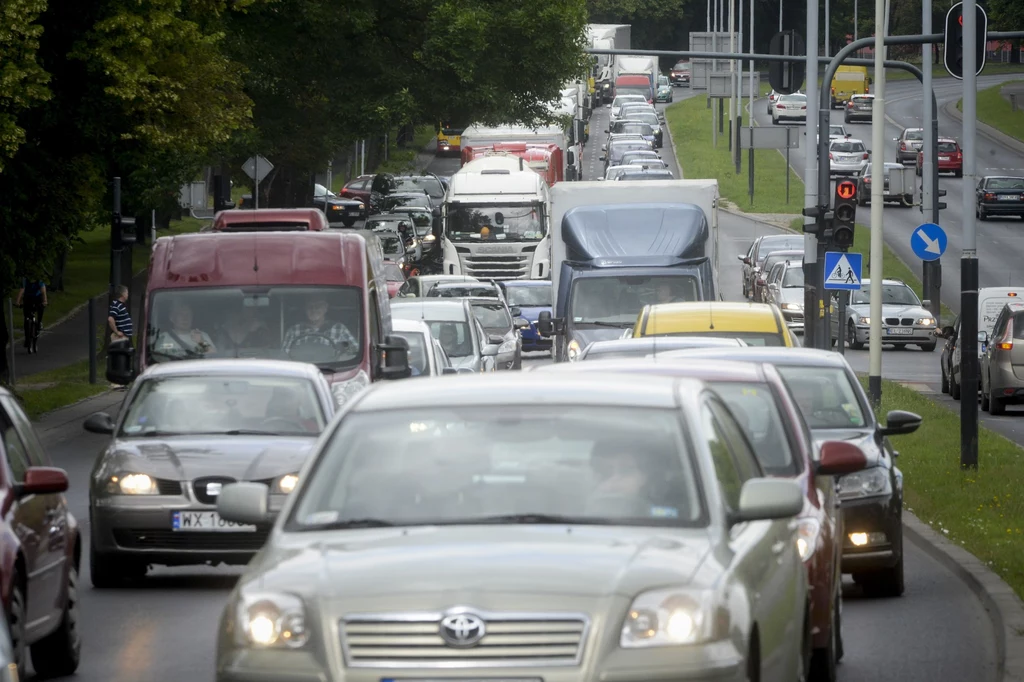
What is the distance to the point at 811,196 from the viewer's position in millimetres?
34031

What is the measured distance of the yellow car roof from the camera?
1888 centimetres

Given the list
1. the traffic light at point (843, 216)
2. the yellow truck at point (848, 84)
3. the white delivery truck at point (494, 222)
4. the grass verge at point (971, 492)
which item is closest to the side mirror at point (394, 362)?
the grass verge at point (971, 492)

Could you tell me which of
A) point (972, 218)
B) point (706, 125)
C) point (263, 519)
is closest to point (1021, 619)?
point (263, 519)

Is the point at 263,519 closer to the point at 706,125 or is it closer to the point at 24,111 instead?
the point at 24,111

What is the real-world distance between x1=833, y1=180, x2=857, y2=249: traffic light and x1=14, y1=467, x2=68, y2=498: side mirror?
76.6 ft

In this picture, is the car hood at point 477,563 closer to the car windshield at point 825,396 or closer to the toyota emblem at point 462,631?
the toyota emblem at point 462,631

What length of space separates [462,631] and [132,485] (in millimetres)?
7623

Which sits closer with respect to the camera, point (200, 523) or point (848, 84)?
point (200, 523)

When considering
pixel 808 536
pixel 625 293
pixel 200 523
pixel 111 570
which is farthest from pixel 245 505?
pixel 625 293

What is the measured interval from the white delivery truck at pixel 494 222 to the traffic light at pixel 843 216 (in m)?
15.9

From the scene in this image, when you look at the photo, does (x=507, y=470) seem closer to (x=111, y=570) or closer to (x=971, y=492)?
(x=111, y=570)

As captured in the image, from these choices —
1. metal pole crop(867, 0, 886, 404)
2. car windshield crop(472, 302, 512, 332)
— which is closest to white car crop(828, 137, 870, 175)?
car windshield crop(472, 302, 512, 332)

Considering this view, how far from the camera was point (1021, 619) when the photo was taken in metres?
11.0

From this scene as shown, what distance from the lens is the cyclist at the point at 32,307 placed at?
39.7 meters
